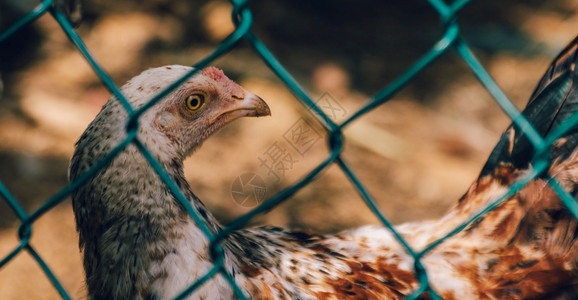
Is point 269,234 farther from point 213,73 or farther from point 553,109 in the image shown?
point 553,109

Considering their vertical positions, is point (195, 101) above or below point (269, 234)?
above

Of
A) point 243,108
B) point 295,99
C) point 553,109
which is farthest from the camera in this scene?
point 295,99

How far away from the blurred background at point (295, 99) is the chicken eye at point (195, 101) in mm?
1016

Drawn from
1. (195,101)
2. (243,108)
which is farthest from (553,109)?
(195,101)

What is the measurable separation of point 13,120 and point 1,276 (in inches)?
33.7

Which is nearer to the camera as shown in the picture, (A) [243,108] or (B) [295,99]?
(A) [243,108]

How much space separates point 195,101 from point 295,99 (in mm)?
1566

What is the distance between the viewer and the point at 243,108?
169cm

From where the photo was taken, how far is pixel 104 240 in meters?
1.43

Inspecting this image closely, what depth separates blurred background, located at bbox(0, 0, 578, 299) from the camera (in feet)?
8.98

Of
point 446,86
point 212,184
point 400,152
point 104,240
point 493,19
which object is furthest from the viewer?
point 493,19

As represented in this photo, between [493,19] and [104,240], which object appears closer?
[104,240]

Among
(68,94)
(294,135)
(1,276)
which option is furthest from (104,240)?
(68,94)

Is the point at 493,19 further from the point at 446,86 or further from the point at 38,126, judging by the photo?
the point at 38,126
